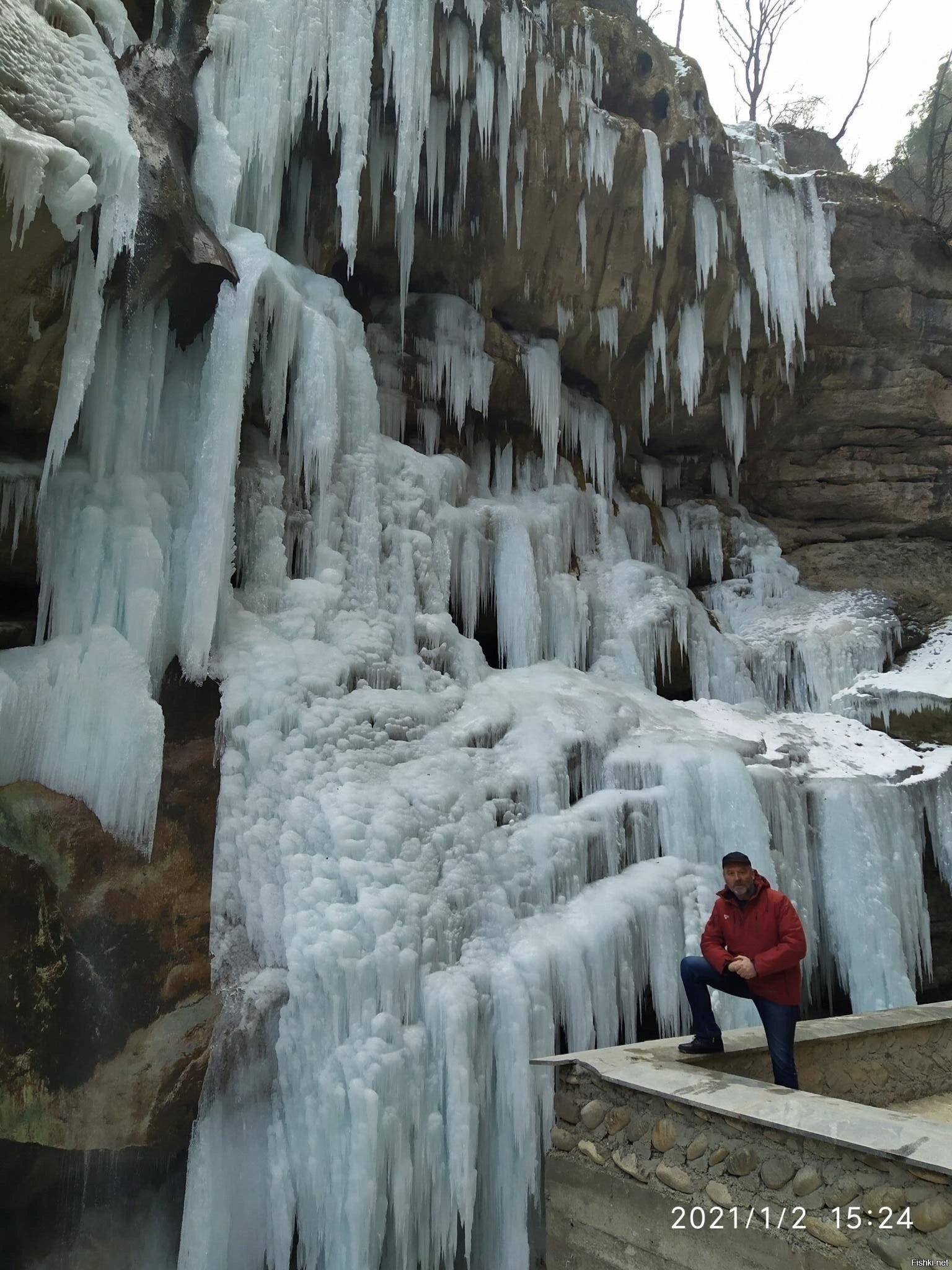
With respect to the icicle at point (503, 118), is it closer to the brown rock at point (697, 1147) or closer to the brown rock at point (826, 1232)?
the brown rock at point (697, 1147)

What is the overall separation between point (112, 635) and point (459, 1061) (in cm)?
288

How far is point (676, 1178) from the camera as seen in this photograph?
3.26 metres

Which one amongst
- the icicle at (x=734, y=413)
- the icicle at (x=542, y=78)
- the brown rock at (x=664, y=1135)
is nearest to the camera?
the brown rock at (x=664, y=1135)

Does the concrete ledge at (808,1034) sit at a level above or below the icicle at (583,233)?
below

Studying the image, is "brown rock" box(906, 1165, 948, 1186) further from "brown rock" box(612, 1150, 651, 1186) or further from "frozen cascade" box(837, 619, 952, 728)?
"frozen cascade" box(837, 619, 952, 728)

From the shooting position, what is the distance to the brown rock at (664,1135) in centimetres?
333

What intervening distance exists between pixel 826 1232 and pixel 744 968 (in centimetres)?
94

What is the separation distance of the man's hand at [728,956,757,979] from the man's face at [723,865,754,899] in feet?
0.90

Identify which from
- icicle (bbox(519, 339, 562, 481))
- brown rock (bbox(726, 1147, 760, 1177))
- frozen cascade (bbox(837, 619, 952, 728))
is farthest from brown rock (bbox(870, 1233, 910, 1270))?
icicle (bbox(519, 339, 562, 481))

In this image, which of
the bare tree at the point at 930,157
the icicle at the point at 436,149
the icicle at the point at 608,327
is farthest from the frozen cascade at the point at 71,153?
the bare tree at the point at 930,157

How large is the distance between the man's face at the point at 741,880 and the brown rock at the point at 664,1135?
36.1 inches

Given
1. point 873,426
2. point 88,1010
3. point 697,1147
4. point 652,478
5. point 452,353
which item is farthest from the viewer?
point 652,478

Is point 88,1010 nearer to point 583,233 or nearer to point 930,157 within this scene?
point 583,233

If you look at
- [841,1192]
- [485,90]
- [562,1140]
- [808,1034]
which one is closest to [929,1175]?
[841,1192]
